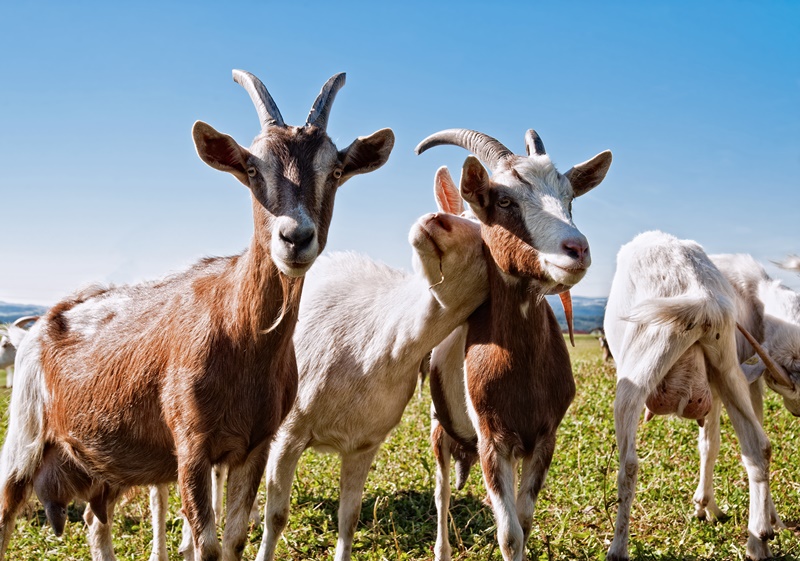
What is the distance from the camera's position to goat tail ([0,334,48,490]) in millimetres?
4699

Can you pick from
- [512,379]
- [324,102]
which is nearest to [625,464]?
[512,379]

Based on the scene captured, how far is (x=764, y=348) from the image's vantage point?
6242mm

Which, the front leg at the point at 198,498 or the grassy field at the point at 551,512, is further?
the grassy field at the point at 551,512

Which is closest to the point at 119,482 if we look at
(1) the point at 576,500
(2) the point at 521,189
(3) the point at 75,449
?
(3) the point at 75,449

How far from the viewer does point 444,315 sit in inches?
171

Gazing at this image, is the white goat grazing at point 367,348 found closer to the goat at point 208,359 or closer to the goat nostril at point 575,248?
the goat at point 208,359

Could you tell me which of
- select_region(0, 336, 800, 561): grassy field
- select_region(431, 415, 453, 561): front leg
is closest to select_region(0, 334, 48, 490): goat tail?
select_region(0, 336, 800, 561): grassy field

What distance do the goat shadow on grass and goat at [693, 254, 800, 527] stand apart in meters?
1.74

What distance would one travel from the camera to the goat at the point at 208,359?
144 inches

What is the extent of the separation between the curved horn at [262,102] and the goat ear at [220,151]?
0.76ft

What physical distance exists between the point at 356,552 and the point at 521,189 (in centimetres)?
304

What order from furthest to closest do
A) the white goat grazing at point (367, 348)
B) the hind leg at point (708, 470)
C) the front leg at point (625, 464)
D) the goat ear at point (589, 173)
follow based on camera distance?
the hind leg at point (708, 470) → the front leg at point (625, 464) → the goat ear at point (589, 173) → the white goat grazing at point (367, 348)

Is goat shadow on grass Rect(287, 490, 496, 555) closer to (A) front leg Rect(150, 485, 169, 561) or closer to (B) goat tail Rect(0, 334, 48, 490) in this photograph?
(A) front leg Rect(150, 485, 169, 561)

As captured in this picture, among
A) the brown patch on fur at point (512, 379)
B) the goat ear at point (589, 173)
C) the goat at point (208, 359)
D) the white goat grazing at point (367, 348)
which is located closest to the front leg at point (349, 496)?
the white goat grazing at point (367, 348)
